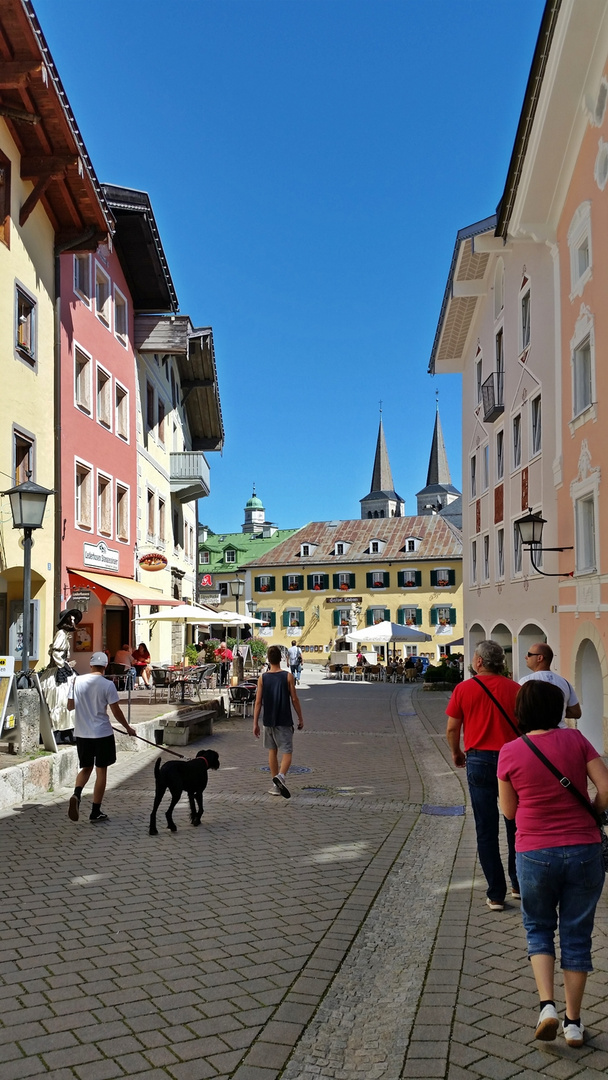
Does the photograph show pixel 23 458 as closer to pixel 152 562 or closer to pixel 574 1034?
pixel 152 562

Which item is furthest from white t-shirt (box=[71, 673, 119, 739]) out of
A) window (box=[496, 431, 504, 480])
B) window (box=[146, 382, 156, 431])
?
window (box=[146, 382, 156, 431])

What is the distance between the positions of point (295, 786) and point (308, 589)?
57.3 metres

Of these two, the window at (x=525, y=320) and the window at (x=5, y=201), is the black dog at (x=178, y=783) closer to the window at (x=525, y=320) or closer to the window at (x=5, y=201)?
the window at (x=5, y=201)

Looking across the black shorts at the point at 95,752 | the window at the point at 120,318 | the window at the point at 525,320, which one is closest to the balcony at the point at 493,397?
the window at the point at 525,320

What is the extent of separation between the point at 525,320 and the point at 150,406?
1231 cm

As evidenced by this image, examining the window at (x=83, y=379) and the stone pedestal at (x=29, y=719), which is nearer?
the stone pedestal at (x=29, y=719)

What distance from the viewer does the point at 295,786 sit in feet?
35.5

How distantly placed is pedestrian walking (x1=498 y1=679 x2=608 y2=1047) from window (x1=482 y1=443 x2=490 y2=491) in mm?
22600

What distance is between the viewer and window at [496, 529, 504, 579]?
24289 millimetres

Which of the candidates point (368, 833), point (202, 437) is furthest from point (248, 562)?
point (368, 833)

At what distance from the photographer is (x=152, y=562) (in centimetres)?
2534

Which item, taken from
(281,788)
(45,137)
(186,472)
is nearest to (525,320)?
(45,137)

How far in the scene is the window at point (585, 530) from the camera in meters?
15.2

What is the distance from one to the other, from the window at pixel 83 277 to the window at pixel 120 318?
2.55m
